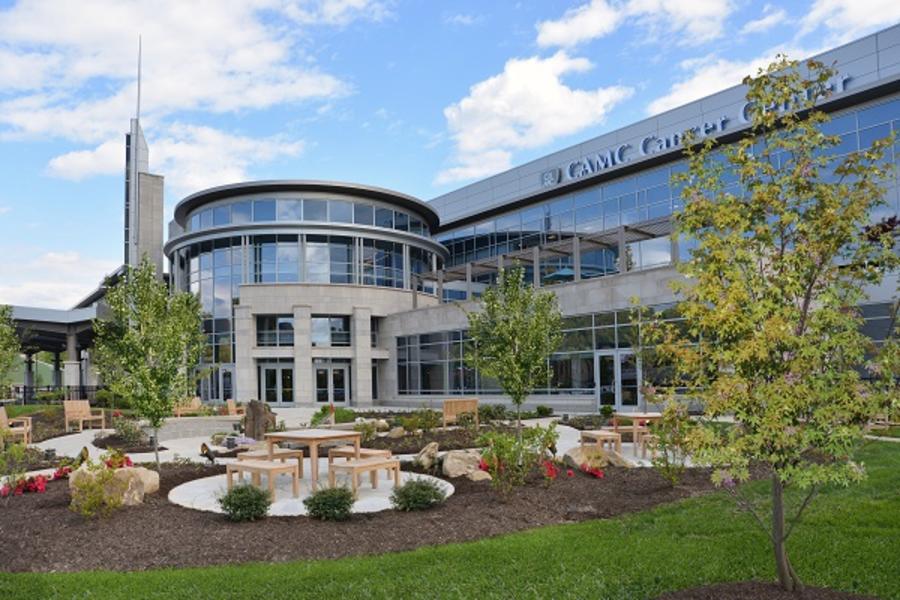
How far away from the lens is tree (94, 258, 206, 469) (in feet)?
40.1

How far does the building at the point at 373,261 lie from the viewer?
3612 centimetres

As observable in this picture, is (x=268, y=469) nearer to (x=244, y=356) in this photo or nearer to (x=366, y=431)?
(x=366, y=431)

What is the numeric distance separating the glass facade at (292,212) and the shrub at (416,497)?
1272 inches

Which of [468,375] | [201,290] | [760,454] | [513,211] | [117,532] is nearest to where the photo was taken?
[760,454]

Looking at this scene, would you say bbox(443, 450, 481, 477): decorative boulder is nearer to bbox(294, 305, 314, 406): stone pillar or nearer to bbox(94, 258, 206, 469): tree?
bbox(94, 258, 206, 469): tree

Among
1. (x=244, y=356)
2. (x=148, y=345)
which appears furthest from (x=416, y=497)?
(x=244, y=356)

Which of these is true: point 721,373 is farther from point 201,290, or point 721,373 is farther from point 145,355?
point 201,290

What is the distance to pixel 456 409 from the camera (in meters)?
20.4

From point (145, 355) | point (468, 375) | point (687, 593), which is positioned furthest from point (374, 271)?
point (687, 593)

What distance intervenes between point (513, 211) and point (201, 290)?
66.8 feet

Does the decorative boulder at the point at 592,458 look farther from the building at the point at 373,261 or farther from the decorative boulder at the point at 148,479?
the building at the point at 373,261

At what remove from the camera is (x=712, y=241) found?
5.21m

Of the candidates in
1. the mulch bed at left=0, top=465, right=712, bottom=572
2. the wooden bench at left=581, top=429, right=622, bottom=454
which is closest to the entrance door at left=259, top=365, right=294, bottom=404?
the wooden bench at left=581, top=429, right=622, bottom=454

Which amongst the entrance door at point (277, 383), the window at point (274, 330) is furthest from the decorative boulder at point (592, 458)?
the window at point (274, 330)
